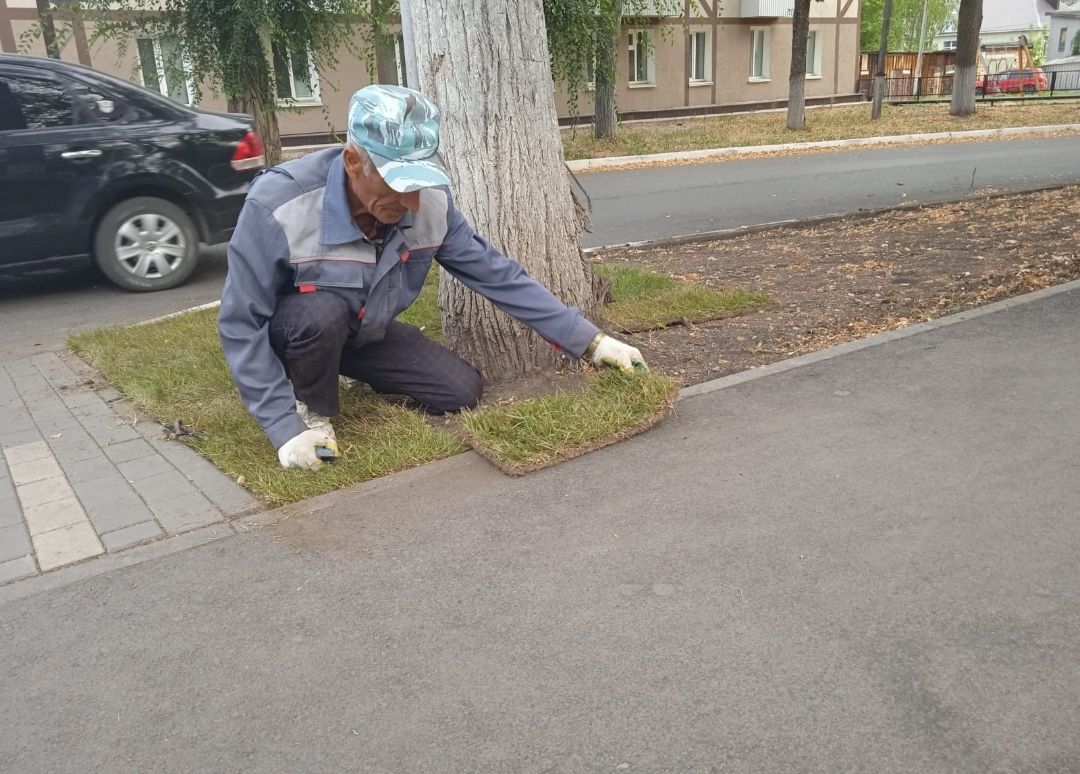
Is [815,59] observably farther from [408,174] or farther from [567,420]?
[408,174]

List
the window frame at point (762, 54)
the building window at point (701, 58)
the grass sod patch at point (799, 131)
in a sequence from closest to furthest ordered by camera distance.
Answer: the grass sod patch at point (799, 131) < the building window at point (701, 58) < the window frame at point (762, 54)

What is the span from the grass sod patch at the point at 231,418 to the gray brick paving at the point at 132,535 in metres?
0.41

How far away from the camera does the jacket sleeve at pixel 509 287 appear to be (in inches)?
159

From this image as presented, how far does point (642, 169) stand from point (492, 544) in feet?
50.4

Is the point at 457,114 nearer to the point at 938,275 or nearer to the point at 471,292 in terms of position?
the point at 471,292

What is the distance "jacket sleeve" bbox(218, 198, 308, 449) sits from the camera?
358 cm

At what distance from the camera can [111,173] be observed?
7.24 metres

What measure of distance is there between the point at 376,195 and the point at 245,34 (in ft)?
33.4

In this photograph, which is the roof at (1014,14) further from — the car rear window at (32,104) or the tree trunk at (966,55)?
the car rear window at (32,104)

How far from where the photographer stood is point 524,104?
4.66m

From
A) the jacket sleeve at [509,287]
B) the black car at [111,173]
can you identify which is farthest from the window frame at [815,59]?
the jacket sleeve at [509,287]

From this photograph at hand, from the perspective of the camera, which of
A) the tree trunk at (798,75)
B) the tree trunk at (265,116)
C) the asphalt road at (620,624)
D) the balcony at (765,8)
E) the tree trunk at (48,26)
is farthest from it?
the balcony at (765,8)

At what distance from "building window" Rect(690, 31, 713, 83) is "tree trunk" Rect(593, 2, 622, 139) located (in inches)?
466

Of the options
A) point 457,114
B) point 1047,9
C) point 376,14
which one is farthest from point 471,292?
point 1047,9
